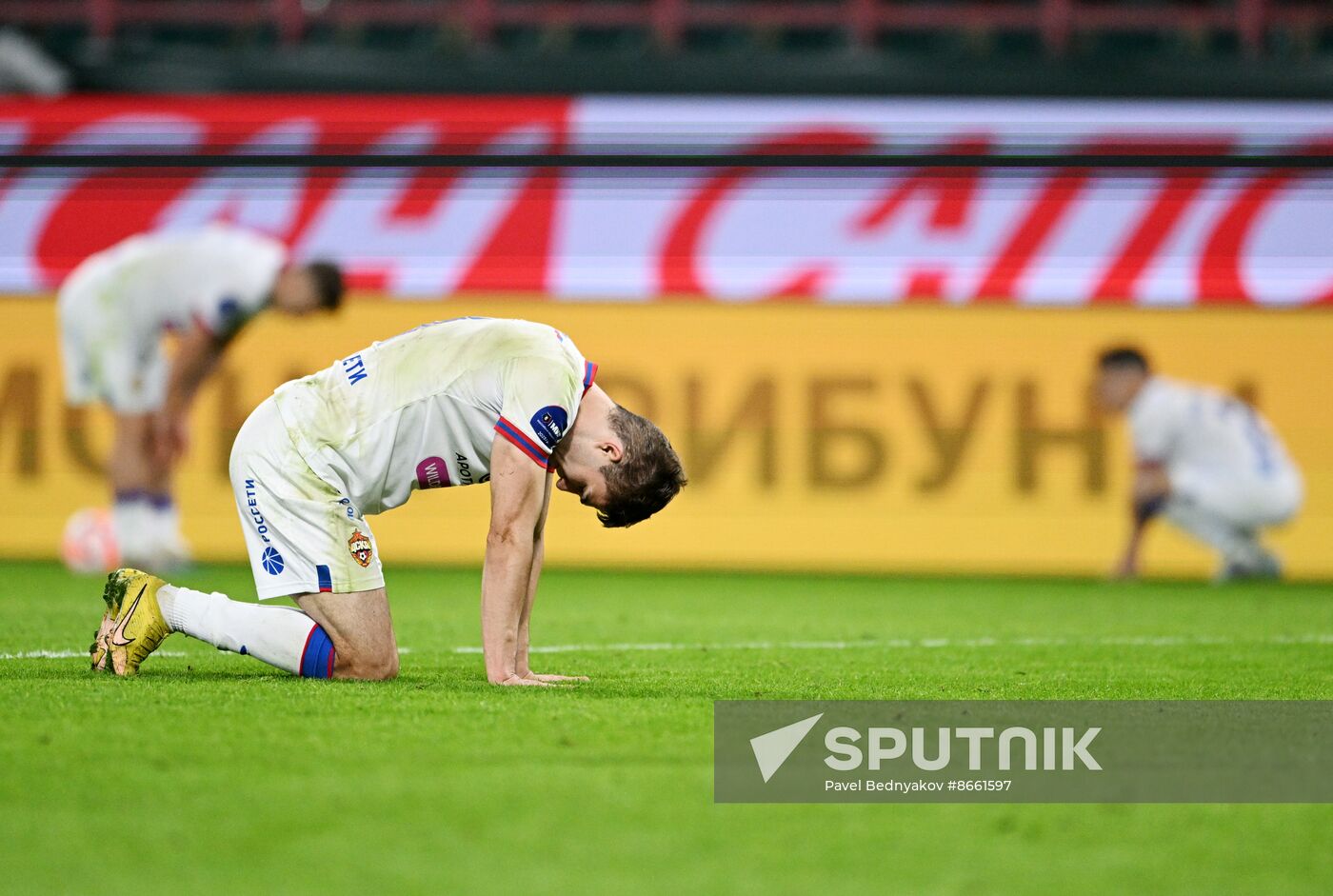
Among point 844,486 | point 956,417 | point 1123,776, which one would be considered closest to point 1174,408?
point 956,417

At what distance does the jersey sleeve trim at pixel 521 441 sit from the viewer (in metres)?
4.70

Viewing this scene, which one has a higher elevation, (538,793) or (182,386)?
(182,386)

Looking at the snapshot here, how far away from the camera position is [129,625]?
205 inches

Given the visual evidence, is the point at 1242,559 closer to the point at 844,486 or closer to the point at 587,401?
the point at 844,486

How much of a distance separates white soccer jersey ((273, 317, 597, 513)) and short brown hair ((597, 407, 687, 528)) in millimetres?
181

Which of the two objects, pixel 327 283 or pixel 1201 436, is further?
pixel 1201 436

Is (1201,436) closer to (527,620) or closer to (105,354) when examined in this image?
(105,354)

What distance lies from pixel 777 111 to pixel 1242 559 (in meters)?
5.38

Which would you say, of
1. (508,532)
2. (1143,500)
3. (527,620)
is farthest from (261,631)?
(1143,500)

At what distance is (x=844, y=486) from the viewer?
1162cm

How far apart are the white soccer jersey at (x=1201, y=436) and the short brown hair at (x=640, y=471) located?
7089 mm

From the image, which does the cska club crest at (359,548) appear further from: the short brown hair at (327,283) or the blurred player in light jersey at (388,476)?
the short brown hair at (327,283)

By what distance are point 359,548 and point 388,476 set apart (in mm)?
248

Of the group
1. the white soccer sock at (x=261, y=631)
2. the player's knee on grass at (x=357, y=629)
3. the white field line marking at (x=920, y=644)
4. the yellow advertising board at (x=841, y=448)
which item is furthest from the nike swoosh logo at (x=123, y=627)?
the yellow advertising board at (x=841, y=448)
